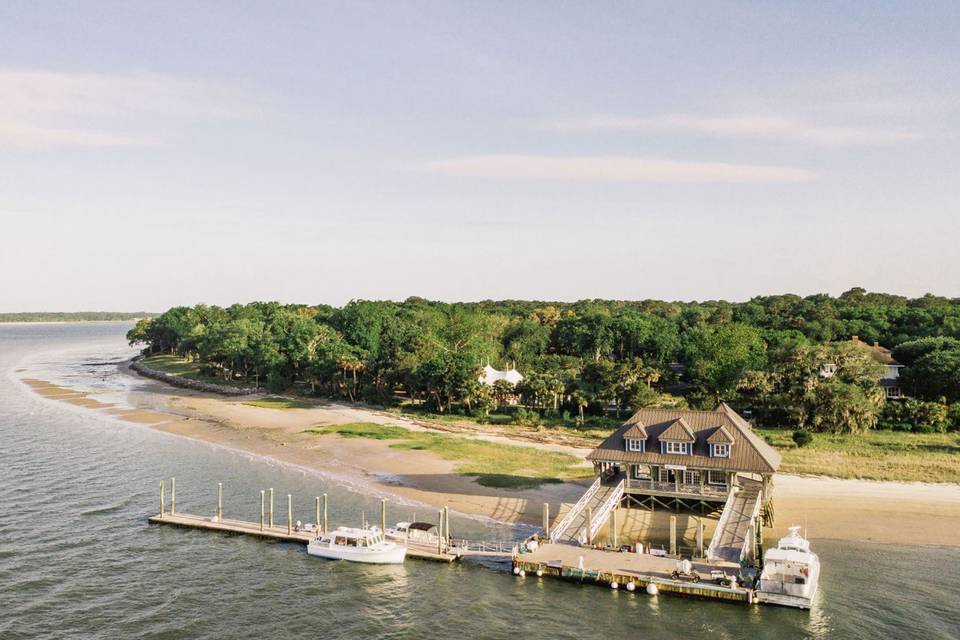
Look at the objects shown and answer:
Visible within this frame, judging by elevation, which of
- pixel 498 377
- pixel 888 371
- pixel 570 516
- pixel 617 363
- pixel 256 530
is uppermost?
pixel 617 363

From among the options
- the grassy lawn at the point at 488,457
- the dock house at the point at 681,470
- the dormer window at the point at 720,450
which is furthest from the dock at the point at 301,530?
the dormer window at the point at 720,450

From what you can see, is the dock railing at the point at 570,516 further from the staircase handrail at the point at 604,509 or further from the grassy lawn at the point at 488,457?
the grassy lawn at the point at 488,457

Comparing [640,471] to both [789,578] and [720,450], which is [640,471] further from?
[789,578]

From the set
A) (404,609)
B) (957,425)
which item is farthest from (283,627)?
(957,425)

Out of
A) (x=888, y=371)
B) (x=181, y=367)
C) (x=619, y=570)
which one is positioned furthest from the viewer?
(x=181, y=367)

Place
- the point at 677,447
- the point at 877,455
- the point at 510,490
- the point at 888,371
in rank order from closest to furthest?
the point at 677,447
the point at 510,490
the point at 877,455
the point at 888,371

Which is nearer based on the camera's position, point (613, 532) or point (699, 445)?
point (613, 532)

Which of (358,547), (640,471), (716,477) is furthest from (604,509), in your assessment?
(358,547)
